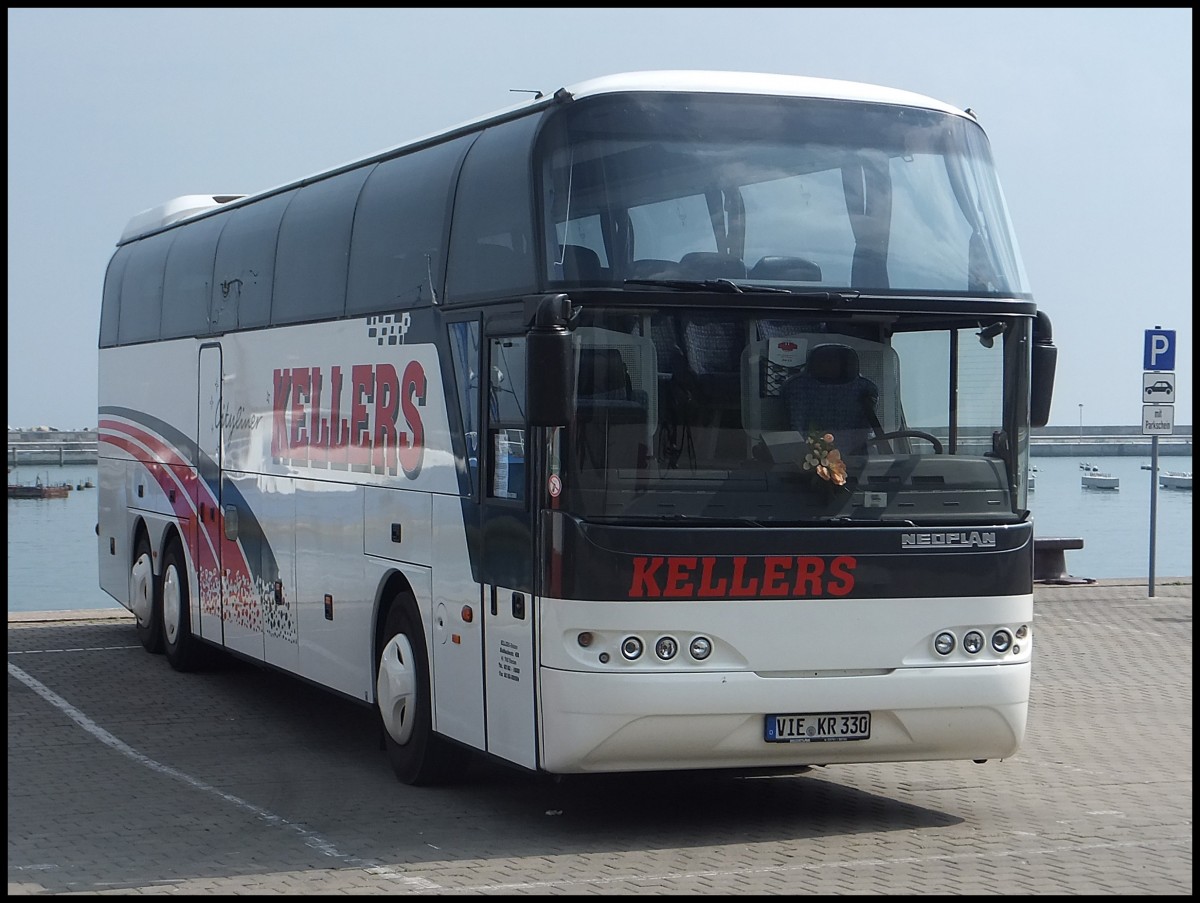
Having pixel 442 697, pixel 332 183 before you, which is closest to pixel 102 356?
pixel 332 183

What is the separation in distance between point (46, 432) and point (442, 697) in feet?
419

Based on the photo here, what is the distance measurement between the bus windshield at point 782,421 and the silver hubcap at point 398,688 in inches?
99.5

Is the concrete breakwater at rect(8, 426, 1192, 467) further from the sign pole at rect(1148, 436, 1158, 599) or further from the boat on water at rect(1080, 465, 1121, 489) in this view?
the sign pole at rect(1148, 436, 1158, 599)

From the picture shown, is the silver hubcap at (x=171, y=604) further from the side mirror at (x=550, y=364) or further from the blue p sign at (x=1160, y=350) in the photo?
the blue p sign at (x=1160, y=350)

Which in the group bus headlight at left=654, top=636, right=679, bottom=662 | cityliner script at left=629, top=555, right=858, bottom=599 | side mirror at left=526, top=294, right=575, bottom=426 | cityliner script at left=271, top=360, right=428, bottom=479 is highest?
side mirror at left=526, top=294, right=575, bottom=426

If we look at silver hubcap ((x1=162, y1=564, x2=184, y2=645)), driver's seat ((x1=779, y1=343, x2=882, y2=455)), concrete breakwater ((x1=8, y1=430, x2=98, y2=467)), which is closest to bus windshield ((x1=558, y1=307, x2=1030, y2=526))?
driver's seat ((x1=779, y1=343, x2=882, y2=455))

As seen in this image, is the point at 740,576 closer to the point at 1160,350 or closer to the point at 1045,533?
the point at 1160,350

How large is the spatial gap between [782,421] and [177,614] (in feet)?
30.2

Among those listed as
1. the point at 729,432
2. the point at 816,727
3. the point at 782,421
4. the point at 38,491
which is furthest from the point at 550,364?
the point at 38,491

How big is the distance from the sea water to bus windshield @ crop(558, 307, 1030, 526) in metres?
0.67

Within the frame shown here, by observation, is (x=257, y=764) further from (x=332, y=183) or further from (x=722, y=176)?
(x=722, y=176)

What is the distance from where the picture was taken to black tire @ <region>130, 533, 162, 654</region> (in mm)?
17969

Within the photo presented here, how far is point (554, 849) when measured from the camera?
30.7ft

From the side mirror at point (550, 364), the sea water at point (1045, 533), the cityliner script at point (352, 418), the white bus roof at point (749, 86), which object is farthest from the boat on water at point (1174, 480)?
the side mirror at point (550, 364)
